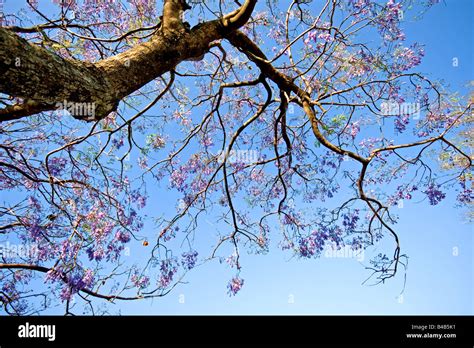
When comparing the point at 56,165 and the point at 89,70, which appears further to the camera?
the point at 56,165

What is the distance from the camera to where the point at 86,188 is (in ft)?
14.4

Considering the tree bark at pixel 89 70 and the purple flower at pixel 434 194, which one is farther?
the purple flower at pixel 434 194

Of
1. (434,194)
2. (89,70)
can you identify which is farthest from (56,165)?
(434,194)

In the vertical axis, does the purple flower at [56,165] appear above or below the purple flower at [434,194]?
above

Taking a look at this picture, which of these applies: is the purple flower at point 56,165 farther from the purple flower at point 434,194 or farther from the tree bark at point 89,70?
the purple flower at point 434,194

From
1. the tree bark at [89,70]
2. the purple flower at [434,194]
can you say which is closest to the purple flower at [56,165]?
the tree bark at [89,70]

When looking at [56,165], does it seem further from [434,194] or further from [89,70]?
[434,194]

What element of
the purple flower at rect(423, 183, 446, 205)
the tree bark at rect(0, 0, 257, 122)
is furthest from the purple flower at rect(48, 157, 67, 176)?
the purple flower at rect(423, 183, 446, 205)

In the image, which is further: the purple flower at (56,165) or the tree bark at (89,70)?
the purple flower at (56,165)

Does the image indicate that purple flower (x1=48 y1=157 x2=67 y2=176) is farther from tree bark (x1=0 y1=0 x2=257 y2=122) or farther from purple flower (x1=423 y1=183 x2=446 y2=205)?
purple flower (x1=423 y1=183 x2=446 y2=205)

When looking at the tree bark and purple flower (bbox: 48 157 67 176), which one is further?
purple flower (bbox: 48 157 67 176)

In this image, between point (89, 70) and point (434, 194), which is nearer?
point (89, 70)
